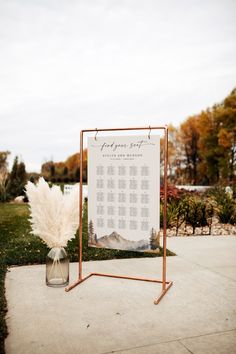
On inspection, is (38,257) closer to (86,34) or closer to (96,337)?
(96,337)

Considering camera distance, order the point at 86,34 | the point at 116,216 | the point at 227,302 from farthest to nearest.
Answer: the point at 86,34 → the point at 116,216 → the point at 227,302

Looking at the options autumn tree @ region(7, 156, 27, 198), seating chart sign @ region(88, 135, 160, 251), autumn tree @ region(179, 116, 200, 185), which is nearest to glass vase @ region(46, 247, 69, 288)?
seating chart sign @ region(88, 135, 160, 251)

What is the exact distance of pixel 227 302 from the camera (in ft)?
11.2

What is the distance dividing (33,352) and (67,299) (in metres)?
1.05

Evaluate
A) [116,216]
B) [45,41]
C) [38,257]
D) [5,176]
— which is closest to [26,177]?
[5,176]

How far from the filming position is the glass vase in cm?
375

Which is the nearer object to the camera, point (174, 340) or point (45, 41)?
point (174, 340)

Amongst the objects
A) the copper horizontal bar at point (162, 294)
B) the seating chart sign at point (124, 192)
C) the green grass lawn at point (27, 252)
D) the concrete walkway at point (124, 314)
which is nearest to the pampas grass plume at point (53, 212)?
the seating chart sign at point (124, 192)

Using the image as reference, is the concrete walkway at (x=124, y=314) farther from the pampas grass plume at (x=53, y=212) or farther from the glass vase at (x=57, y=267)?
the pampas grass plume at (x=53, y=212)

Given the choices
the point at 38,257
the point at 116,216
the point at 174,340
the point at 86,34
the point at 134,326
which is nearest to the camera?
the point at 174,340

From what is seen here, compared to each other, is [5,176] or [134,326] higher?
[5,176]

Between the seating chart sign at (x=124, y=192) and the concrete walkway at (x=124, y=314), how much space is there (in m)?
0.58

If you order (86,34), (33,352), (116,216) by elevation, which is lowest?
(33,352)

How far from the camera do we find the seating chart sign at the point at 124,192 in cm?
379
